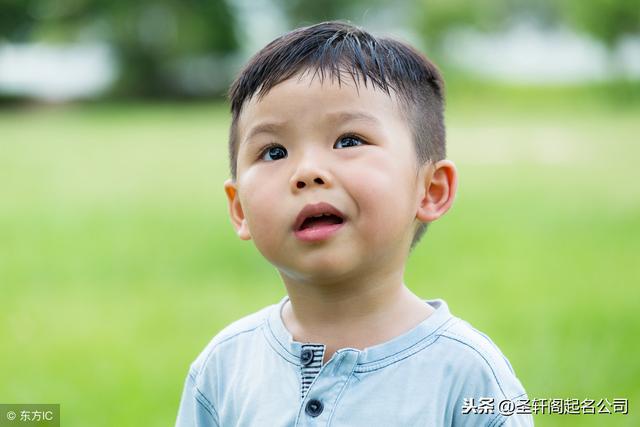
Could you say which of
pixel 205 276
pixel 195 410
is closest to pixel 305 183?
pixel 195 410

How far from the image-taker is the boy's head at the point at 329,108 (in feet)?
5.94

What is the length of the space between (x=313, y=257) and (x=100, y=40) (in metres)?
31.3

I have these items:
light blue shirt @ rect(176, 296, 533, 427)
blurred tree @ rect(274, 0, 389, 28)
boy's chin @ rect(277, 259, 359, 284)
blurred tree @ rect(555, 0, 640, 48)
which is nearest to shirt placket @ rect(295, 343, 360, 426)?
light blue shirt @ rect(176, 296, 533, 427)

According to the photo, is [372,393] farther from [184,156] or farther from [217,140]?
[217,140]

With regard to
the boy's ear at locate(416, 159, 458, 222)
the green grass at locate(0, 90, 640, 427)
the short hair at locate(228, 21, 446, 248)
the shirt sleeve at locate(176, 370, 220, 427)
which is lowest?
the shirt sleeve at locate(176, 370, 220, 427)

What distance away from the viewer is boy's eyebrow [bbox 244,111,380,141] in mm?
1810

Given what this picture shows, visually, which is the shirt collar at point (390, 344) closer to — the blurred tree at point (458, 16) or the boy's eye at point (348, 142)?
the boy's eye at point (348, 142)

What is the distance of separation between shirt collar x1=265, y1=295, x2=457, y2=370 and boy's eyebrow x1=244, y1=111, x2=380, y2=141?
40cm

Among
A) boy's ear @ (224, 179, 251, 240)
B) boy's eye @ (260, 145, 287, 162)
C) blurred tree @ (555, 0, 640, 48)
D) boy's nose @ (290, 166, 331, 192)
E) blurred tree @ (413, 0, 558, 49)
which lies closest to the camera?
boy's nose @ (290, 166, 331, 192)

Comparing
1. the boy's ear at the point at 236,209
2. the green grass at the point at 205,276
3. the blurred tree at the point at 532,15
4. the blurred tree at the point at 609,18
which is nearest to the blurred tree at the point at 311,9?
the blurred tree at the point at 532,15

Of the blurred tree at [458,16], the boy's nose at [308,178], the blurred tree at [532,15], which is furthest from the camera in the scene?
the blurred tree at [458,16]

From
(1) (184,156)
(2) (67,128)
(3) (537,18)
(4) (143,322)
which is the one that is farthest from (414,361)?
(3) (537,18)

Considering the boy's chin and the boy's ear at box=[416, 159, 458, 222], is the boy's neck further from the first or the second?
the boy's ear at box=[416, 159, 458, 222]

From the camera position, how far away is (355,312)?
1889 mm
